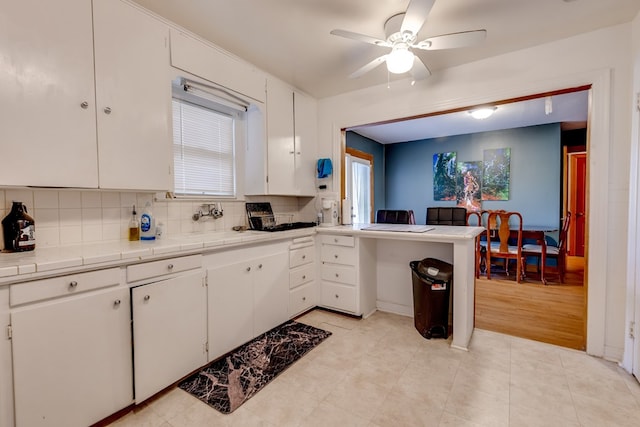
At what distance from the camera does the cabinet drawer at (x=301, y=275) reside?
2629mm

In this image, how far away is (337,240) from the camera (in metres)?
2.78

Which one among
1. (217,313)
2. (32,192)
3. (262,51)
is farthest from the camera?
(262,51)

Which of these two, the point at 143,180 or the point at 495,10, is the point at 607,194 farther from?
the point at 143,180

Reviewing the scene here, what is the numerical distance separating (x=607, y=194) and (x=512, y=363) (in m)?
1.37

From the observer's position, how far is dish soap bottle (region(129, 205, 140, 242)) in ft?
6.43

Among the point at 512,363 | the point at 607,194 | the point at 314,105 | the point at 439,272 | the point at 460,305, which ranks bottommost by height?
the point at 512,363

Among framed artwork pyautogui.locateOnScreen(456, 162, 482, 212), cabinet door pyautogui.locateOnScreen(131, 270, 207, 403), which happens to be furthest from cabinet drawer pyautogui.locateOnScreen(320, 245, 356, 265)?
framed artwork pyautogui.locateOnScreen(456, 162, 482, 212)

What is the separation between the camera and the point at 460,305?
7.13 feet

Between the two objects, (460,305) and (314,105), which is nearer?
(460,305)

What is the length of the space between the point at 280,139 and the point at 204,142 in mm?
732

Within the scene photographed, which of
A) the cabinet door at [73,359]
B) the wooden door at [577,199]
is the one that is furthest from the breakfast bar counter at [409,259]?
the wooden door at [577,199]

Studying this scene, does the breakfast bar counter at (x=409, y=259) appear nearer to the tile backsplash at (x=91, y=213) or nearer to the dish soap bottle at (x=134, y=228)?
the tile backsplash at (x=91, y=213)

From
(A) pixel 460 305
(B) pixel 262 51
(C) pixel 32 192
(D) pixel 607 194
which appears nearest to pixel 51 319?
(C) pixel 32 192

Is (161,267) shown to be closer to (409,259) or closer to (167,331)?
(167,331)
